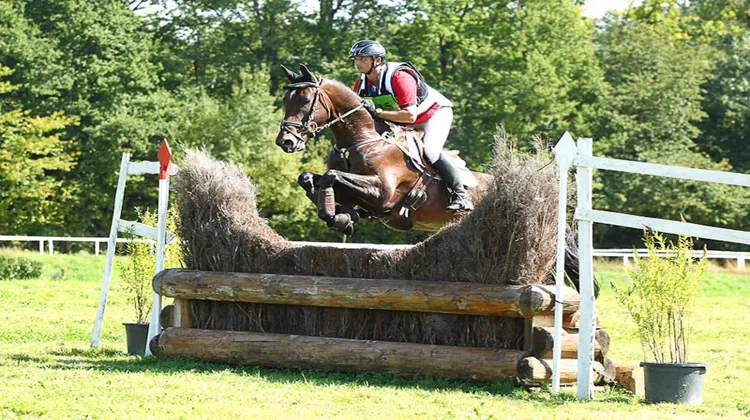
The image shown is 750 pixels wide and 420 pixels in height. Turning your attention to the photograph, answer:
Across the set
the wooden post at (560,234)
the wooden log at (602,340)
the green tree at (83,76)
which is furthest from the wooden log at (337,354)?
the green tree at (83,76)

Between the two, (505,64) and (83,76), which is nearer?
(83,76)

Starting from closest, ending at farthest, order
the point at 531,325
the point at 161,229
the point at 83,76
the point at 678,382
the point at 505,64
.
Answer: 1. the point at 678,382
2. the point at 531,325
3. the point at 161,229
4. the point at 83,76
5. the point at 505,64

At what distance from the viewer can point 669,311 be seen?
6.95 meters

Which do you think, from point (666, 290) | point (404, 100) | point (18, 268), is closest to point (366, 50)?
point (404, 100)

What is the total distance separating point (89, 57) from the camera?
107 ft

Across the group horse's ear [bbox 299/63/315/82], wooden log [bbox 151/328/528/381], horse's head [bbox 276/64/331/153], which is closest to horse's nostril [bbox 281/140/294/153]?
horse's head [bbox 276/64/331/153]

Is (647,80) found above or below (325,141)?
above

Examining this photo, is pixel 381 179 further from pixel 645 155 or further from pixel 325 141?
pixel 645 155

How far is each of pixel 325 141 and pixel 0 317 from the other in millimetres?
22230

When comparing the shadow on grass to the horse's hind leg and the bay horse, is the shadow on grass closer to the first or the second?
the bay horse

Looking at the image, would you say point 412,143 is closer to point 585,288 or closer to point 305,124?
point 305,124

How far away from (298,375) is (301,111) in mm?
2113

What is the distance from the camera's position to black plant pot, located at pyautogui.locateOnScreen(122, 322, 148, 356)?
9.32 metres

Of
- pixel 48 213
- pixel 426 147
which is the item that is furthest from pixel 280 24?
pixel 426 147
